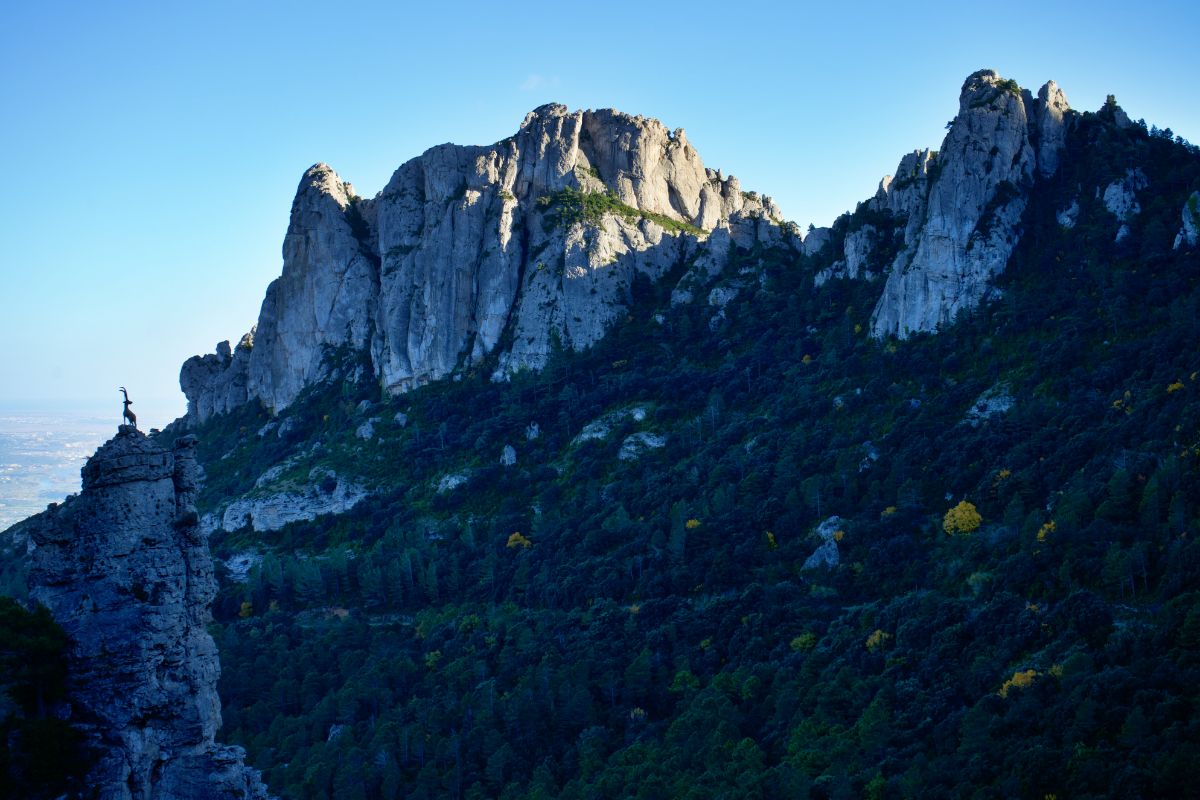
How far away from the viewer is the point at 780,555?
264 ft

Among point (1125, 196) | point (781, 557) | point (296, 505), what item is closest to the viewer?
point (781, 557)

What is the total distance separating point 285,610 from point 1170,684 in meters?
70.2

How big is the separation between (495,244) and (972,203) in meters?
50.6

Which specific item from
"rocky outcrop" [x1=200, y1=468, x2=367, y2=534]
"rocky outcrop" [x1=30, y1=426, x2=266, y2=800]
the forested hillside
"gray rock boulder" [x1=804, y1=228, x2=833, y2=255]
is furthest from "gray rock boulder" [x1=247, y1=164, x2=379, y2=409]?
"rocky outcrop" [x1=30, y1=426, x2=266, y2=800]

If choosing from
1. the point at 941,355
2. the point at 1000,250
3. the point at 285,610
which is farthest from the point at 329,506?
the point at 1000,250

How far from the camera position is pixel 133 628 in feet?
111

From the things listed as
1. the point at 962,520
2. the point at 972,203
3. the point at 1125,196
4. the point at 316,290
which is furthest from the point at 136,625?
the point at 316,290

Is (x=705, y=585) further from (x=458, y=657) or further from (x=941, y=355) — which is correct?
(x=941, y=355)

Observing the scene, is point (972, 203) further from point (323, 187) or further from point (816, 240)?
point (323, 187)

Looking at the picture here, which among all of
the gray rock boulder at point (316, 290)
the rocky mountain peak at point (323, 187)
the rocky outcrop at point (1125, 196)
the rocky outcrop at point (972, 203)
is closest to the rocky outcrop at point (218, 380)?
the gray rock boulder at point (316, 290)

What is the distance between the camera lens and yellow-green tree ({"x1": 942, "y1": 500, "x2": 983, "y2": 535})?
73.4m

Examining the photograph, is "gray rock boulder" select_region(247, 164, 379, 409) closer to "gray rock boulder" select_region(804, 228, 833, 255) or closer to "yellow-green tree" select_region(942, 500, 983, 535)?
"gray rock boulder" select_region(804, 228, 833, 255)

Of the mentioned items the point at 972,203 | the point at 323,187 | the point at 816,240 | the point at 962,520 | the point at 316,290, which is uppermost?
the point at 323,187

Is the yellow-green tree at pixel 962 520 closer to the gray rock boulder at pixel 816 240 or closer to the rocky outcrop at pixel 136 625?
the gray rock boulder at pixel 816 240
